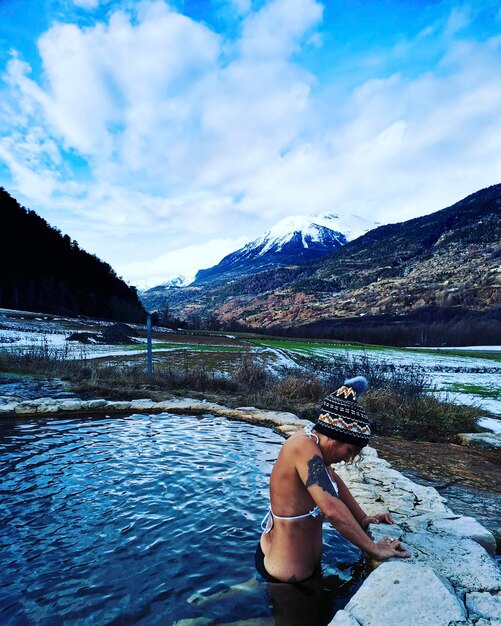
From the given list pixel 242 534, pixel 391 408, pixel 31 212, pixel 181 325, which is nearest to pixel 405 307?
pixel 181 325

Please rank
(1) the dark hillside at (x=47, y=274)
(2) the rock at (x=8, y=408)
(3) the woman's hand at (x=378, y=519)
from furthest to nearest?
(1) the dark hillside at (x=47, y=274) → (2) the rock at (x=8, y=408) → (3) the woman's hand at (x=378, y=519)

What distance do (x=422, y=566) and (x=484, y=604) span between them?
0.46 m

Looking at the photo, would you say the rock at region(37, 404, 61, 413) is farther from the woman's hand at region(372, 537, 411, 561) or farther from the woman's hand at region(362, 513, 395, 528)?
the woman's hand at region(372, 537, 411, 561)

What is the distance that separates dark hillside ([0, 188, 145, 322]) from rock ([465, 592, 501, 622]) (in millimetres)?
68826

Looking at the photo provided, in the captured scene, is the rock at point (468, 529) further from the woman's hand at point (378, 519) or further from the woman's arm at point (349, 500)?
the woman's arm at point (349, 500)

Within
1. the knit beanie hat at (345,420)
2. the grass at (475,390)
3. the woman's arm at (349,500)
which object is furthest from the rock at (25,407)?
the grass at (475,390)

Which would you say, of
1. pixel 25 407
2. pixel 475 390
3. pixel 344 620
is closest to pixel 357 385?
pixel 344 620

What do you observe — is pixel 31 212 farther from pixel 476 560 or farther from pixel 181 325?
pixel 476 560

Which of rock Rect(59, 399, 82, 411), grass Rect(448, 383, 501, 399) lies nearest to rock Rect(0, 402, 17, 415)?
rock Rect(59, 399, 82, 411)

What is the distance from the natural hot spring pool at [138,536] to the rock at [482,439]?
13.4 ft

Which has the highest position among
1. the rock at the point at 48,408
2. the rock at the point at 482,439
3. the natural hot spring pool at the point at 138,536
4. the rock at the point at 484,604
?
the rock at the point at 48,408

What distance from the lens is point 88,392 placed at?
1170cm

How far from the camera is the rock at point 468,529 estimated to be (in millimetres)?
3957

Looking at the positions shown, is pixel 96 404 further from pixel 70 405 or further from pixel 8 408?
pixel 8 408
